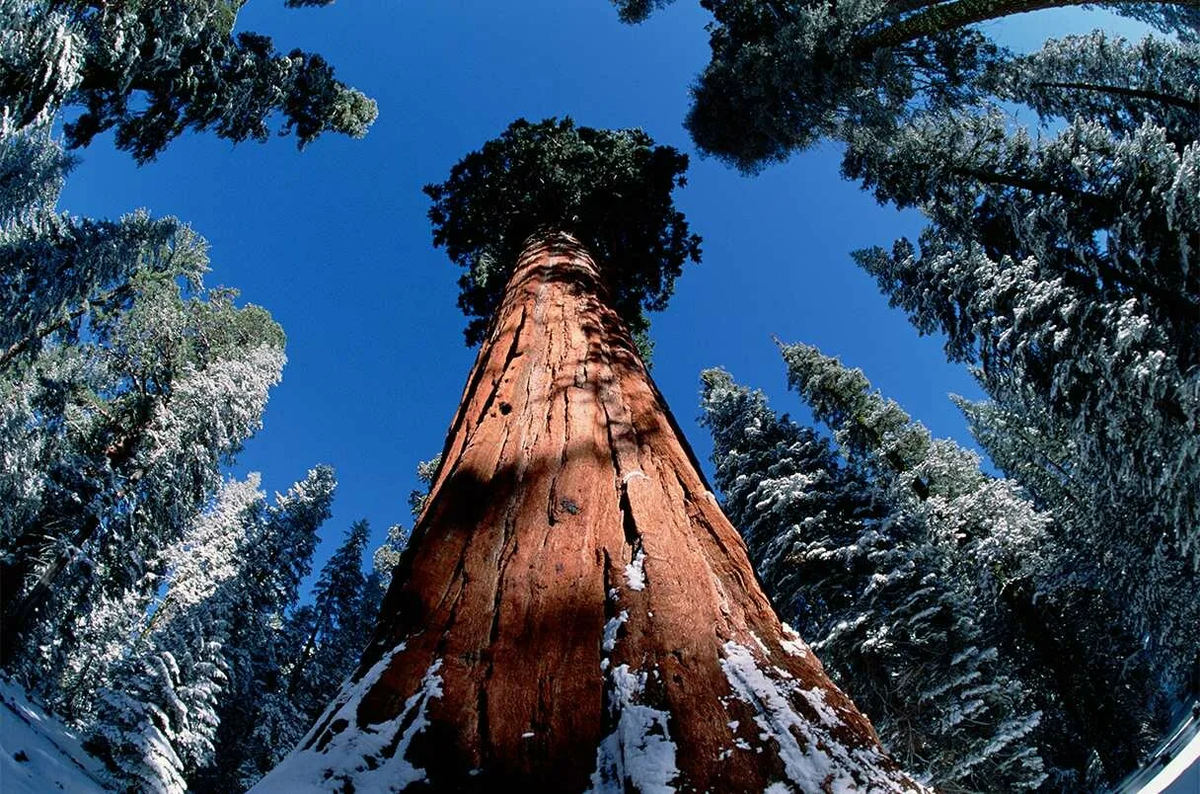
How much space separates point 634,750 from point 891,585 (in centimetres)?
999

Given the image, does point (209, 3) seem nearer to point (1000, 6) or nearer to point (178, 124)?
point (178, 124)

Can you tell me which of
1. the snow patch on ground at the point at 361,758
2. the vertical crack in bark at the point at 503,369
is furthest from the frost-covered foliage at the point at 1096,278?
the snow patch on ground at the point at 361,758

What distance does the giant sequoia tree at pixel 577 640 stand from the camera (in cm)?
116

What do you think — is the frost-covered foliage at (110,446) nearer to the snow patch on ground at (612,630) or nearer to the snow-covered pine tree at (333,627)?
the snow-covered pine tree at (333,627)

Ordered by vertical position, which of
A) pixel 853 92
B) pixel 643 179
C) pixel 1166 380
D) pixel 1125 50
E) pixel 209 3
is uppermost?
pixel 209 3

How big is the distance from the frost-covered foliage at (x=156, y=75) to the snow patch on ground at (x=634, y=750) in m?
10.4

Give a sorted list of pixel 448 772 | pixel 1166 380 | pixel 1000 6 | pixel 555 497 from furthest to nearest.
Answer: pixel 1000 6 → pixel 1166 380 → pixel 555 497 → pixel 448 772

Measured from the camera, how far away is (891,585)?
9609 mm

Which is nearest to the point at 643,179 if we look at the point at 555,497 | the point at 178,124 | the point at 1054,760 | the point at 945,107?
the point at 945,107

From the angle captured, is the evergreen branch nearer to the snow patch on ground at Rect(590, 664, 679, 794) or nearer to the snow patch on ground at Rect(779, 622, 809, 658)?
the snow patch on ground at Rect(779, 622, 809, 658)

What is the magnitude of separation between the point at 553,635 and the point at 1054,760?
47.1 feet

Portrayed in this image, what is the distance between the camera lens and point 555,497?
196 cm

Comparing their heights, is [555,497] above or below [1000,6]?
below

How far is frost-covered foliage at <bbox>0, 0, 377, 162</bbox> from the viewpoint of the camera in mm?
7668
